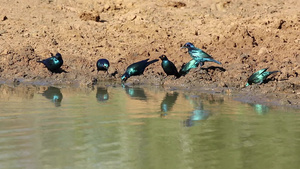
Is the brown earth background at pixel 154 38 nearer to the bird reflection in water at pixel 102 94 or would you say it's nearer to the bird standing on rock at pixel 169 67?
the bird standing on rock at pixel 169 67

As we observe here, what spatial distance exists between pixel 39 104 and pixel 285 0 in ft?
31.2

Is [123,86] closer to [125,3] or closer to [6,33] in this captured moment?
[6,33]

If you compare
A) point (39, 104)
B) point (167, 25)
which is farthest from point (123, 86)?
point (167, 25)

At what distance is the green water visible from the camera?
472 centimetres

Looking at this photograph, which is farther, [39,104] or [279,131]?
[39,104]

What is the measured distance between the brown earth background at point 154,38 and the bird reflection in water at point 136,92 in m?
0.63

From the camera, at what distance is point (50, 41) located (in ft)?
43.3

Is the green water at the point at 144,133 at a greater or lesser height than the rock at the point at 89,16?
lesser

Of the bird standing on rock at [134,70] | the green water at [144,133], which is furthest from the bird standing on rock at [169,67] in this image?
the green water at [144,133]

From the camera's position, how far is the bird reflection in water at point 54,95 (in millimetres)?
8314

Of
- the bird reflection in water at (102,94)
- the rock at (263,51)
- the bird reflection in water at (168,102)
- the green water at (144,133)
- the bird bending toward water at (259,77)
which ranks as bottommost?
the green water at (144,133)

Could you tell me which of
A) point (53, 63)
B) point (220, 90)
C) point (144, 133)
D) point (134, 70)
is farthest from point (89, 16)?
point (144, 133)

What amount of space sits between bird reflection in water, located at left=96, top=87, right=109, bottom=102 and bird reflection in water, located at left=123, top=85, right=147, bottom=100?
0.40 m

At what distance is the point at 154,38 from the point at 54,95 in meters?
4.64
